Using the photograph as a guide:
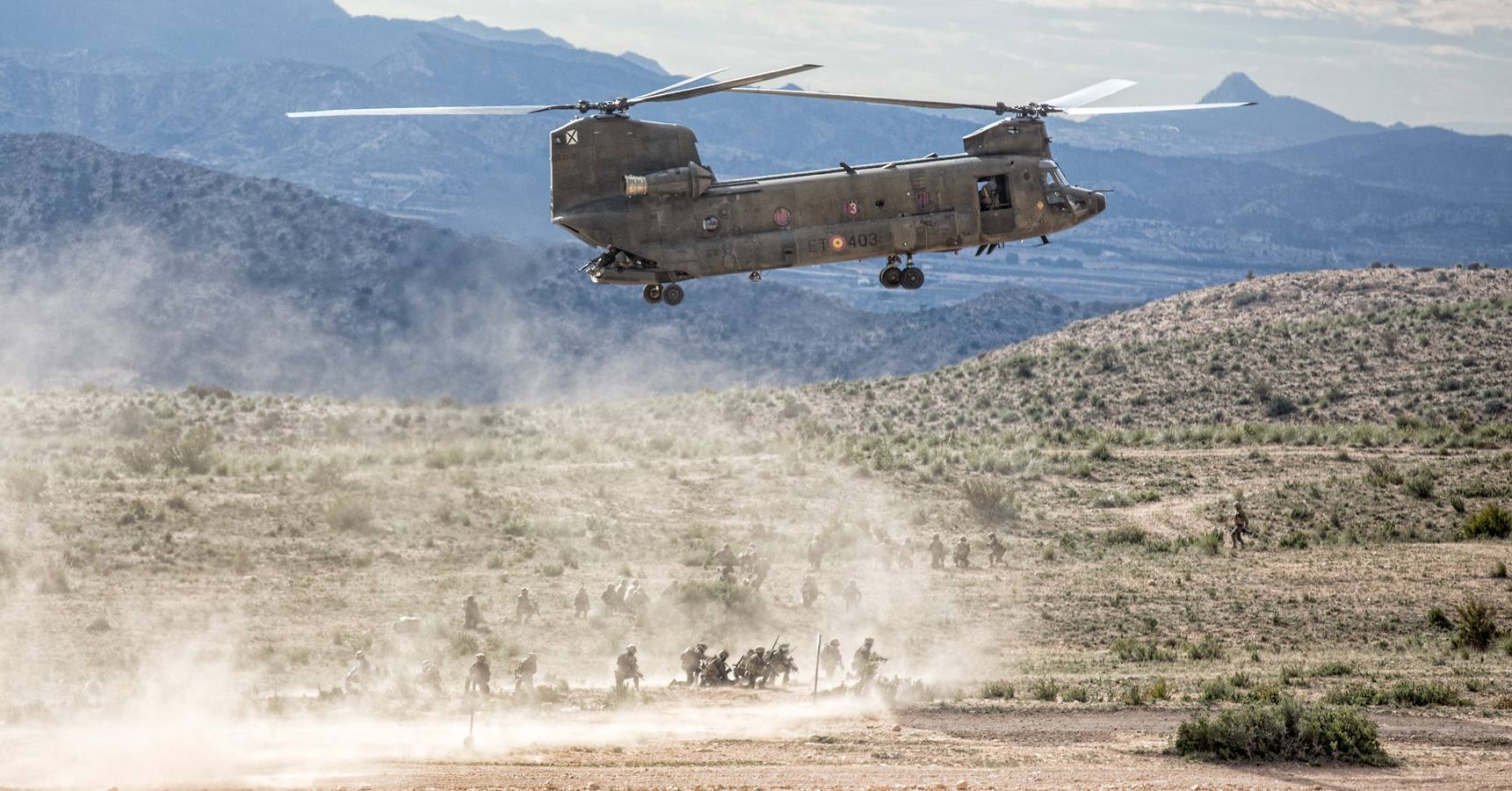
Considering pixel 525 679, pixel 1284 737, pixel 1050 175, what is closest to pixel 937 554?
pixel 1050 175

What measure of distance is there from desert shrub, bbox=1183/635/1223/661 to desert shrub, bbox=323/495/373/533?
17.3 metres

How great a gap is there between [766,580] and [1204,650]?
29.7ft

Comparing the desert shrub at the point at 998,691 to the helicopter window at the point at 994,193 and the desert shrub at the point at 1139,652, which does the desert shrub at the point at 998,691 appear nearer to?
the desert shrub at the point at 1139,652

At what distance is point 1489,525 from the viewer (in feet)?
118

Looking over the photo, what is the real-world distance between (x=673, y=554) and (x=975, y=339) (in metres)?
91.7

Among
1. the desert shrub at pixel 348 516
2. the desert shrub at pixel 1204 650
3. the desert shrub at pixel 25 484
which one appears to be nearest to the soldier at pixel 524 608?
the desert shrub at pixel 348 516

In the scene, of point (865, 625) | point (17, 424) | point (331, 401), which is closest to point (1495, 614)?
point (865, 625)

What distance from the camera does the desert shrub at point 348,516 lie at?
3369 centimetres

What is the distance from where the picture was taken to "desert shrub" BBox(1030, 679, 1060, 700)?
883 inches

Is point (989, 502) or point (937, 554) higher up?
point (989, 502)

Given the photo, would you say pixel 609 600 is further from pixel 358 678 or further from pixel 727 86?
pixel 727 86

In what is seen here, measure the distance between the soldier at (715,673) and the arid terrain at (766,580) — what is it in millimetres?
807

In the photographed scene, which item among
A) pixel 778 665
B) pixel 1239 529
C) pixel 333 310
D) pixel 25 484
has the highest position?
pixel 333 310

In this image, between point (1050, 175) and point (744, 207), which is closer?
point (744, 207)
